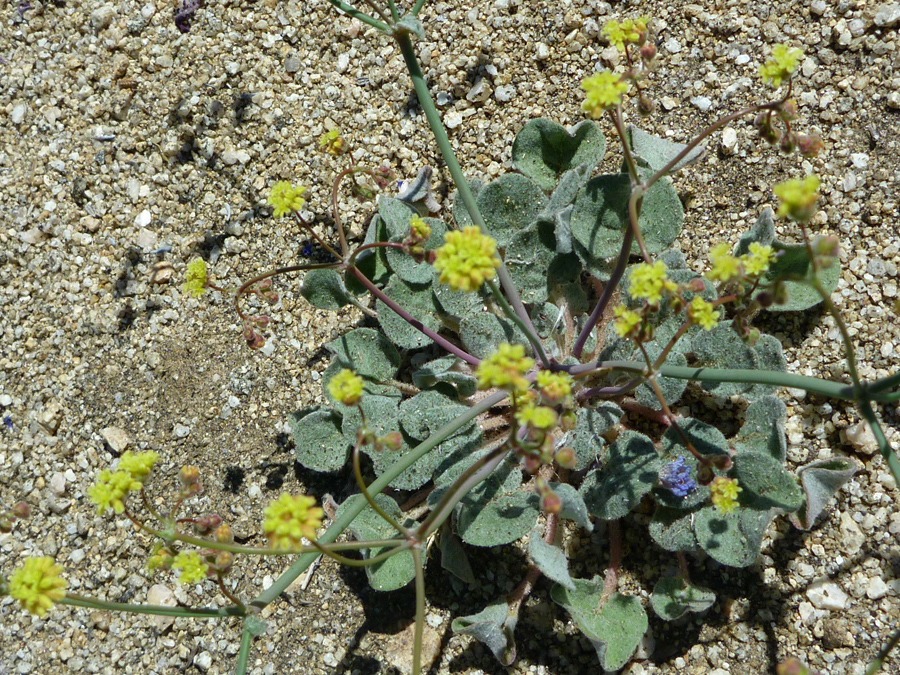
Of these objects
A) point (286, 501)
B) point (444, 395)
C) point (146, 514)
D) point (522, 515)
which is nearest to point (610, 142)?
point (444, 395)

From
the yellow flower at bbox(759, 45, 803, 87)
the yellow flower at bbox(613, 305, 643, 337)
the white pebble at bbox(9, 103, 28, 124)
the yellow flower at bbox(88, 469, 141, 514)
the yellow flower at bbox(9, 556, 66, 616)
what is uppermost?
the yellow flower at bbox(759, 45, 803, 87)

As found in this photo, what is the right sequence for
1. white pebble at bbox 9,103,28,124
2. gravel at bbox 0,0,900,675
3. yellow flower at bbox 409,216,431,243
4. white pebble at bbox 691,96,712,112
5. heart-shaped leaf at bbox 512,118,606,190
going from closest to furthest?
yellow flower at bbox 409,216,431,243, gravel at bbox 0,0,900,675, heart-shaped leaf at bbox 512,118,606,190, white pebble at bbox 691,96,712,112, white pebble at bbox 9,103,28,124

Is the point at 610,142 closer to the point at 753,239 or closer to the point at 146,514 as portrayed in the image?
the point at 753,239

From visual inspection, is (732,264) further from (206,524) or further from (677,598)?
(206,524)

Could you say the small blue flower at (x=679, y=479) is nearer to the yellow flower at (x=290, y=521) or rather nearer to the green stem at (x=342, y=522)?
the green stem at (x=342, y=522)

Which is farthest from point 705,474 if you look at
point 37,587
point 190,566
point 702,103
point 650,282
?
point 37,587

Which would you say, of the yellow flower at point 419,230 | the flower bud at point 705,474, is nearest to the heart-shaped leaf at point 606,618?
the flower bud at point 705,474

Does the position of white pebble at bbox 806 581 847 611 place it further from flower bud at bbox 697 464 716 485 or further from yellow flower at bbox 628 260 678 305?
yellow flower at bbox 628 260 678 305

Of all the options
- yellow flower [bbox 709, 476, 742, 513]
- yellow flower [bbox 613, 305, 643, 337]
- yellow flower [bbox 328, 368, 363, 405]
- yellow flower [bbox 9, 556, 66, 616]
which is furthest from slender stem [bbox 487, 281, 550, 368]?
yellow flower [bbox 9, 556, 66, 616]
